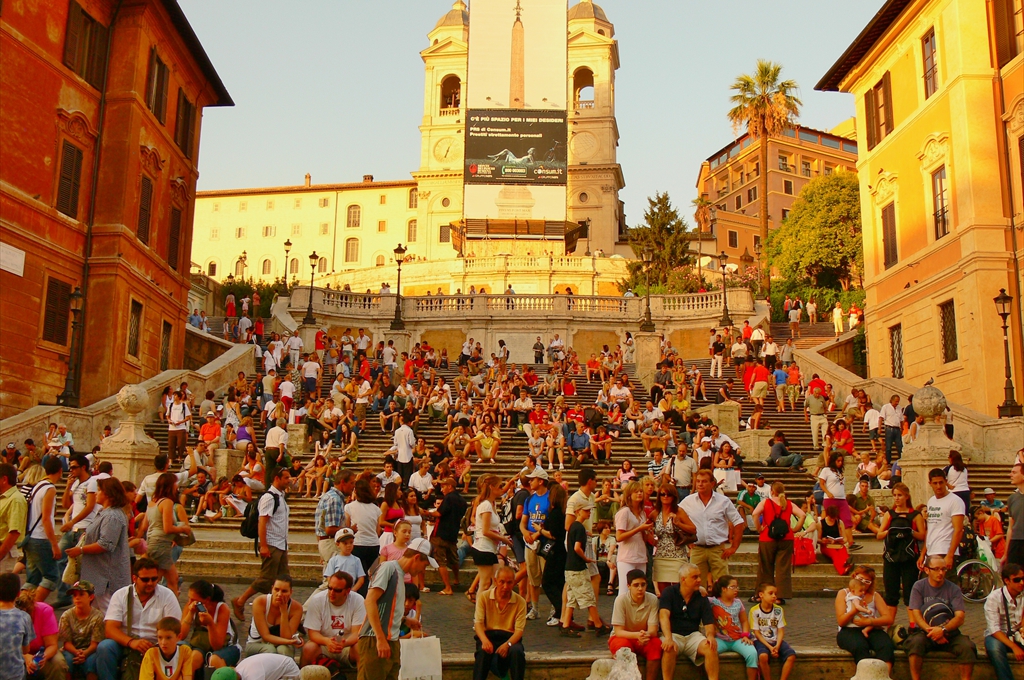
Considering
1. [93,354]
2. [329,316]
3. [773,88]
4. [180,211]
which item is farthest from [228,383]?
[773,88]

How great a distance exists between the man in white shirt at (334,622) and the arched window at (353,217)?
79864 millimetres

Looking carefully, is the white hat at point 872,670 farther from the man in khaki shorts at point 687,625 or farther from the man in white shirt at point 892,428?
the man in white shirt at point 892,428

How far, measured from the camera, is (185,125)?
104 ft

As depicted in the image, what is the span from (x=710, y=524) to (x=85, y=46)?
22347mm

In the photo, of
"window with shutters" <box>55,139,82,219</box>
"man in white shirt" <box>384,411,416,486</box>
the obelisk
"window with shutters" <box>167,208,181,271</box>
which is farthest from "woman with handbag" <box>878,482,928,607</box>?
the obelisk

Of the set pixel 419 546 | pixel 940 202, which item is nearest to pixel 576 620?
pixel 419 546

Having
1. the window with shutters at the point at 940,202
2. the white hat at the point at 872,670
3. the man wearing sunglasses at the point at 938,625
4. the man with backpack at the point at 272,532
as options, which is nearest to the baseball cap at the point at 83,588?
the man with backpack at the point at 272,532

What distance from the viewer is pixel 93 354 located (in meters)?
24.9

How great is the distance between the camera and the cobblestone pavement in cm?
1014

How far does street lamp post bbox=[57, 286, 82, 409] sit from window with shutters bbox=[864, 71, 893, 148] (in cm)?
2328

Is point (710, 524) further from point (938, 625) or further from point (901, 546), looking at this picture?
point (938, 625)

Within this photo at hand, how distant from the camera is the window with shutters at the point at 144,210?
89.1 feet

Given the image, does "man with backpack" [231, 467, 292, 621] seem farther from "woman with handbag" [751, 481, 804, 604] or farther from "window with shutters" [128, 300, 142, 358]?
"window with shutters" [128, 300, 142, 358]

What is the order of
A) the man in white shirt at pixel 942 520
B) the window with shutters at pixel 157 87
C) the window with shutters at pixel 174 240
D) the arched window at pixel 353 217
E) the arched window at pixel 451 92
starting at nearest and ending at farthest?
the man in white shirt at pixel 942 520 < the window with shutters at pixel 157 87 < the window with shutters at pixel 174 240 < the arched window at pixel 451 92 < the arched window at pixel 353 217
